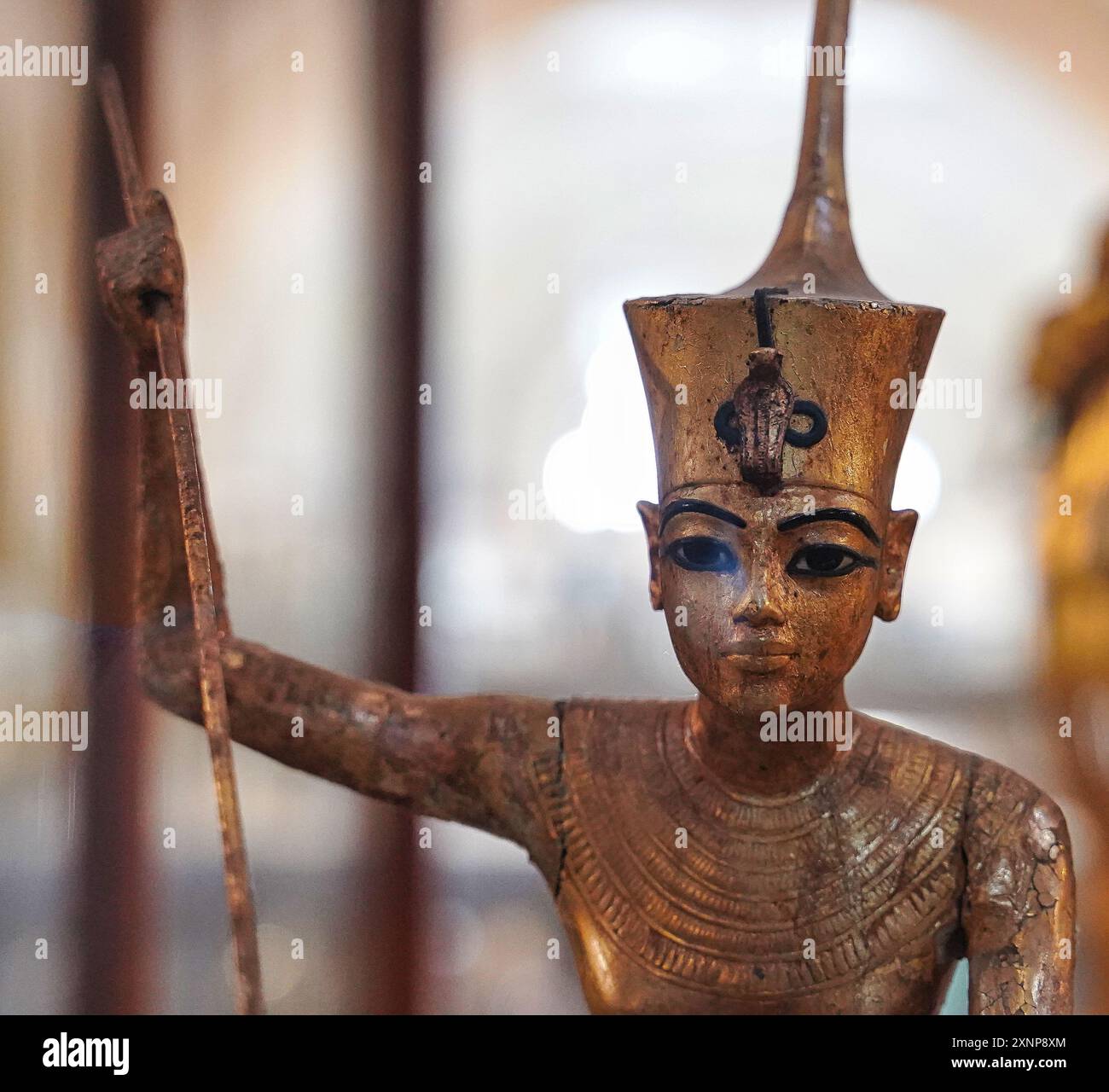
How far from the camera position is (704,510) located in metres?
2.09

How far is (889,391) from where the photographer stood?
2152 mm

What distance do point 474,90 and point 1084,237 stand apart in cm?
148

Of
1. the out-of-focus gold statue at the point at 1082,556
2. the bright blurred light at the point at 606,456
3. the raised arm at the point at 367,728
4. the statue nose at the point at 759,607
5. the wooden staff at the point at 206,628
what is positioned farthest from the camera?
the out-of-focus gold statue at the point at 1082,556

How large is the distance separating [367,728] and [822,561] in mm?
688

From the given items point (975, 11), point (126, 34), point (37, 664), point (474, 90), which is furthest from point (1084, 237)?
point (37, 664)

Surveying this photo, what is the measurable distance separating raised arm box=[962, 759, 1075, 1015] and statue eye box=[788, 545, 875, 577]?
40 centimetres

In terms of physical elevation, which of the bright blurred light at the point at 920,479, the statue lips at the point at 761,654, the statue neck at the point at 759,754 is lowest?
the statue neck at the point at 759,754

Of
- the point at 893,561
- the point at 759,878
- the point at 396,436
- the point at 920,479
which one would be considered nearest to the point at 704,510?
the point at 893,561

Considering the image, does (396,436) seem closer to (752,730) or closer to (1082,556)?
(1082,556)

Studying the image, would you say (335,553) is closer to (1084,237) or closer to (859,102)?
(859,102)

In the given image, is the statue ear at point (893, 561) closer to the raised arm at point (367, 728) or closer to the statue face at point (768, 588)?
the statue face at point (768, 588)

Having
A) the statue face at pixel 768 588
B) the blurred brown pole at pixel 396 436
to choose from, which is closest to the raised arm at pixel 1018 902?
the statue face at pixel 768 588

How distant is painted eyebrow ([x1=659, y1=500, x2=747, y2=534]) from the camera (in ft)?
6.79

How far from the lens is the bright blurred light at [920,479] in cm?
402
